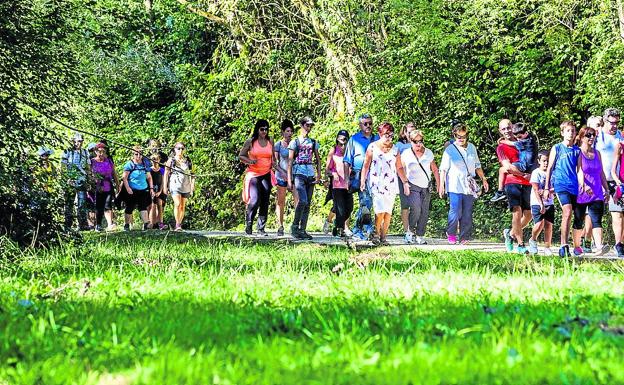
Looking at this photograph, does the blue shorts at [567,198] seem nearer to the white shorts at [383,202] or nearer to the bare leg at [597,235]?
the bare leg at [597,235]

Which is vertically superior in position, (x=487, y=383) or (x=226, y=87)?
(x=226, y=87)

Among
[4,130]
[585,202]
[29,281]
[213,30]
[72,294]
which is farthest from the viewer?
[213,30]

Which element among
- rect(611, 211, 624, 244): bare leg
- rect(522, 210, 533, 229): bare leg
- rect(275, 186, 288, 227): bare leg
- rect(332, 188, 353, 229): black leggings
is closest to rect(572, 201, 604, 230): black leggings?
rect(611, 211, 624, 244): bare leg

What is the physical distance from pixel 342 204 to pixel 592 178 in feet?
16.4

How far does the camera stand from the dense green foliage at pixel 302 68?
13312 millimetres

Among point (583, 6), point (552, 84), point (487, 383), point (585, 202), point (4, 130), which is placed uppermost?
point (583, 6)

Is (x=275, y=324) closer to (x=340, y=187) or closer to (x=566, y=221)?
(x=566, y=221)

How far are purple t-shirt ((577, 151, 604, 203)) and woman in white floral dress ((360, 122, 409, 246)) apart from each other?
2.79 m

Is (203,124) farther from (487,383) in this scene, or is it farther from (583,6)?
(487,383)

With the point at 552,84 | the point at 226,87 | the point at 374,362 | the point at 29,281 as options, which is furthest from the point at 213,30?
the point at 374,362

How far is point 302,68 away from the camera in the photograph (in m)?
28.2

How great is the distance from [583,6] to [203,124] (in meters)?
12.8

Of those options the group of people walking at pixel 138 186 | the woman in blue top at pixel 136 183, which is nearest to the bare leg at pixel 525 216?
the group of people walking at pixel 138 186

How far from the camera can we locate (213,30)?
31.2 metres
